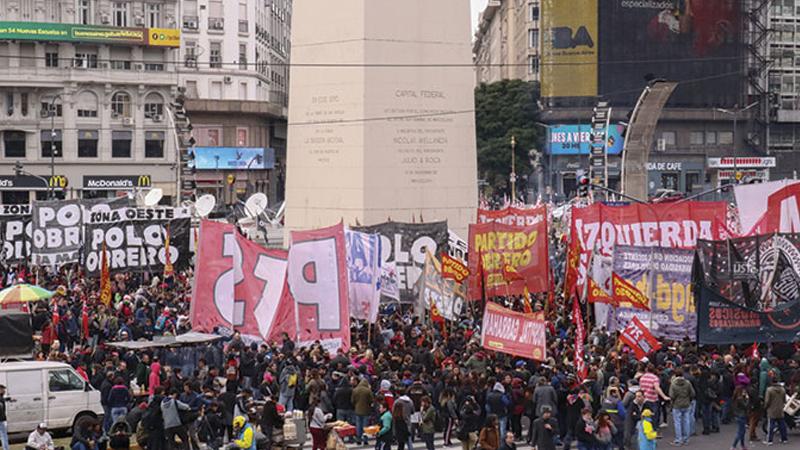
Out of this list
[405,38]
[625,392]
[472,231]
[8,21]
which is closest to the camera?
[625,392]

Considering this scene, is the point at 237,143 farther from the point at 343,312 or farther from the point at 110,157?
the point at 343,312

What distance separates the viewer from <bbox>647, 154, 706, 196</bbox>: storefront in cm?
8719

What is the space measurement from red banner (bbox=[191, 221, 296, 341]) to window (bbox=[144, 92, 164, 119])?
54.8 m

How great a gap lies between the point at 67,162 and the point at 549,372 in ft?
199

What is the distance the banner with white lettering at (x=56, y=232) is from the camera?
3136cm

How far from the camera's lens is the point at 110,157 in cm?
7612

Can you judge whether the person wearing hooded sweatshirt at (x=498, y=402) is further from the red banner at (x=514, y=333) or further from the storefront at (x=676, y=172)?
the storefront at (x=676, y=172)

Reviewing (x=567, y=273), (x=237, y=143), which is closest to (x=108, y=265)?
(x=567, y=273)

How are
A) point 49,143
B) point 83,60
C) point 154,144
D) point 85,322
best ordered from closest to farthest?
point 85,322 → point 83,60 → point 49,143 → point 154,144

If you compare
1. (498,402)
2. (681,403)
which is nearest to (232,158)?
(498,402)

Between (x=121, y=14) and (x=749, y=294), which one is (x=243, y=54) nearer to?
(x=121, y=14)

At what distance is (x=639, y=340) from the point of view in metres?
20.6

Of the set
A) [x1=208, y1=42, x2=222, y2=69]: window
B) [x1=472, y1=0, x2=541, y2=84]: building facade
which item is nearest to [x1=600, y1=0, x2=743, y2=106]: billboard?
[x1=472, y1=0, x2=541, y2=84]: building facade

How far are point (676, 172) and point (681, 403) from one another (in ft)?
235
